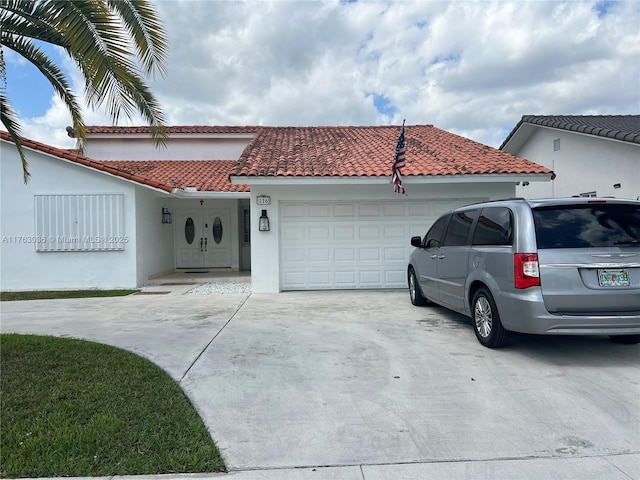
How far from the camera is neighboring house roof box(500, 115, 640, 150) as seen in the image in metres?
11.2

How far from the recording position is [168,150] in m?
17.4

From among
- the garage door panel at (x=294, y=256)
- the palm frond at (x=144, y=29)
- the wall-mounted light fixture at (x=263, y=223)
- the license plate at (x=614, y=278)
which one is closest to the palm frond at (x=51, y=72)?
the palm frond at (x=144, y=29)

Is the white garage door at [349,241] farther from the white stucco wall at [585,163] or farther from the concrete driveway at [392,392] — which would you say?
the white stucco wall at [585,163]

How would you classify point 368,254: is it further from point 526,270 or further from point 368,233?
point 526,270

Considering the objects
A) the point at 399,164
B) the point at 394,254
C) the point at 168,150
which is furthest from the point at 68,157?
the point at 394,254

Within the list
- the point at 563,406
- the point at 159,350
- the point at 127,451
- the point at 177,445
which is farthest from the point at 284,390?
the point at 563,406

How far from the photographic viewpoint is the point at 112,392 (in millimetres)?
4160

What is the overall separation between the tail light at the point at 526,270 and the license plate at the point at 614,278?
0.67 metres

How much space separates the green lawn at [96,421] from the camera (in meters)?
3.02

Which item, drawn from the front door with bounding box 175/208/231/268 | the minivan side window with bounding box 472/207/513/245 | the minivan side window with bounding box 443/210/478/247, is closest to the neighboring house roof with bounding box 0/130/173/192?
the front door with bounding box 175/208/231/268

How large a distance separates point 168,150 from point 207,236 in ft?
14.0

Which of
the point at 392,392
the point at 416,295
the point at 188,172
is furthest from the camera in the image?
the point at 188,172

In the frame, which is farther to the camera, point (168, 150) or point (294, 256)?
point (168, 150)

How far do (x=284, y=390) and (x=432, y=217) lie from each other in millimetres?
7635
